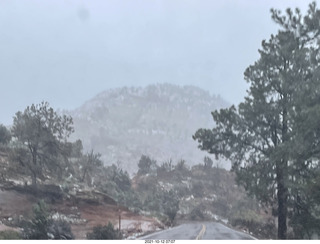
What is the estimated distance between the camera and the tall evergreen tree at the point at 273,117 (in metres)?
21.9

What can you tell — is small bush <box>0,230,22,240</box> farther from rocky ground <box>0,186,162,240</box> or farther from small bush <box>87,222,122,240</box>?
rocky ground <box>0,186,162,240</box>

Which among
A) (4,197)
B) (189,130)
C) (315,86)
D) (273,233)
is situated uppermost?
(189,130)

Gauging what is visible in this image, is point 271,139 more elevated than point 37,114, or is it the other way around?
point 37,114

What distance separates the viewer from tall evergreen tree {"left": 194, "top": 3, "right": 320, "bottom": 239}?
72.0 feet

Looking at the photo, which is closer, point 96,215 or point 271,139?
point 271,139

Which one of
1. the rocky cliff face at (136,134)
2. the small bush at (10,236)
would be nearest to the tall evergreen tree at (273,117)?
the small bush at (10,236)

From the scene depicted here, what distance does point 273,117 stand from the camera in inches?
946

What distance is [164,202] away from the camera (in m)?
60.1

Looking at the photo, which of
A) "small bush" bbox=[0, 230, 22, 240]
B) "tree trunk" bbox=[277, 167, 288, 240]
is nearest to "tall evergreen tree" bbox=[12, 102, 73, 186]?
"small bush" bbox=[0, 230, 22, 240]

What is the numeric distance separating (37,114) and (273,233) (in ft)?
64.9

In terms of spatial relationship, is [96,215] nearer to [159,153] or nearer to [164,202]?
[164,202]

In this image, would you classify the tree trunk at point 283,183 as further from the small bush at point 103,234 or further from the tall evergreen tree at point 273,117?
the small bush at point 103,234

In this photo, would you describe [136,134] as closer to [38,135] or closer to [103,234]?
[38,135]

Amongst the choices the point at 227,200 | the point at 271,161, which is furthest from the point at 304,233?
the point at 227,200
